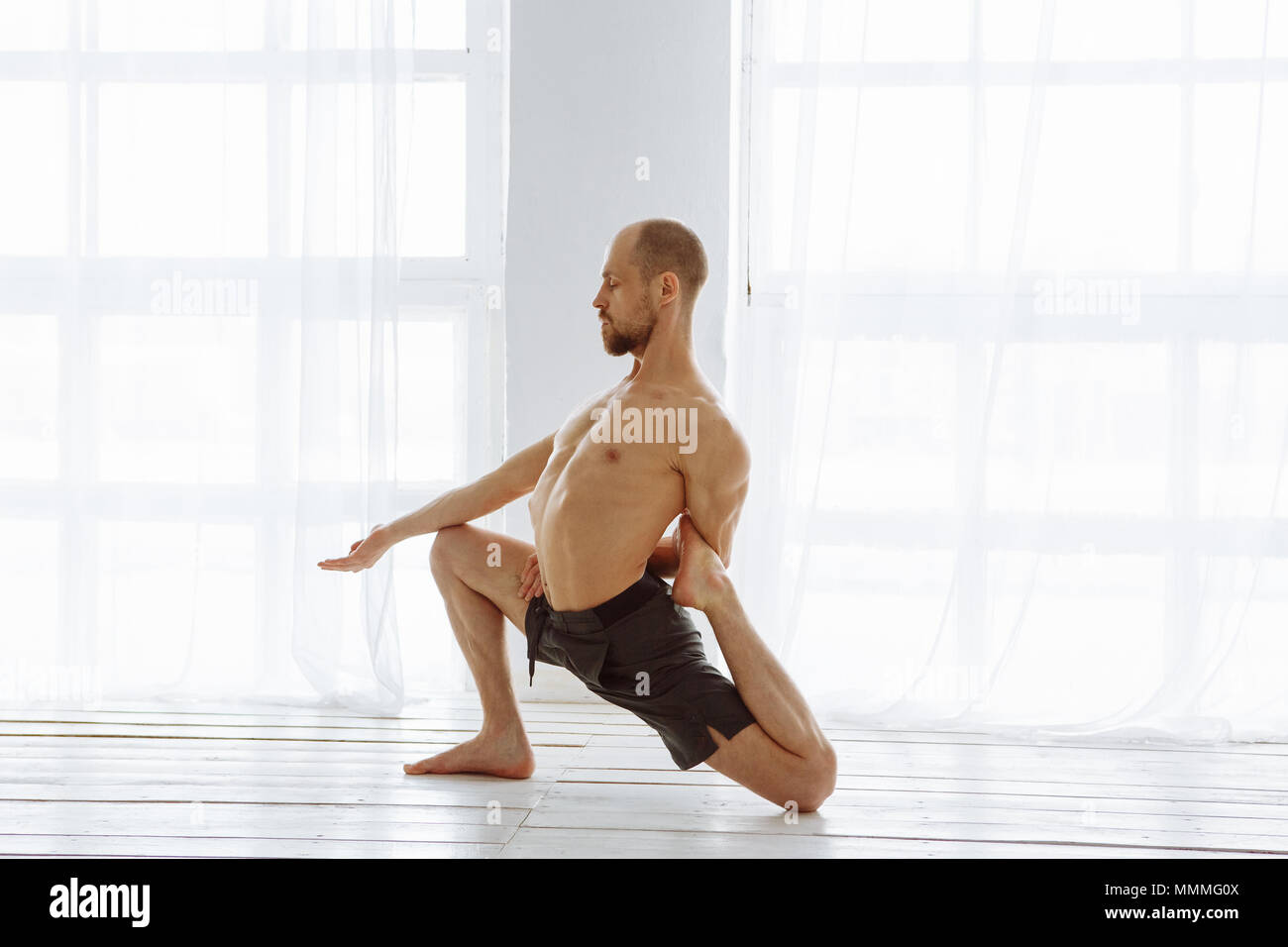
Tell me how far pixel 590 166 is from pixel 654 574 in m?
1.38

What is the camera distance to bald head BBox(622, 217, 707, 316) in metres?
2.01

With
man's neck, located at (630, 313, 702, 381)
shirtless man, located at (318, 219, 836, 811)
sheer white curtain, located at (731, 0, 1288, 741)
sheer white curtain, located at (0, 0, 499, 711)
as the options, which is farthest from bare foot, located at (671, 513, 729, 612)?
sheer white curtain, located at (0, 0, 499, 711)

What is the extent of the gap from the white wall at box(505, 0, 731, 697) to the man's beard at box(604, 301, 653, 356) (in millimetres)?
925

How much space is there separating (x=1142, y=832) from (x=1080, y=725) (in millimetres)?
969

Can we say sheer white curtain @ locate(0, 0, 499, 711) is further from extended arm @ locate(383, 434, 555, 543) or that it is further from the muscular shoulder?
Result: the muscular shoulder

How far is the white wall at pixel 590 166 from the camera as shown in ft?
9.78

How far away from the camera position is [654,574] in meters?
2.12

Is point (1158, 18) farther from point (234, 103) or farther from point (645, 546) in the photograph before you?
point (234, 103)

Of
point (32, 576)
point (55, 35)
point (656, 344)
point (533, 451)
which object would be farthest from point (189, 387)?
point (656, 344)

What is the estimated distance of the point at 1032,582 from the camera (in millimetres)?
2811

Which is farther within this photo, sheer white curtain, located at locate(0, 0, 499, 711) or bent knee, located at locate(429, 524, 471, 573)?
sheer white curtain, located at locate(0, 0, 499, 711)

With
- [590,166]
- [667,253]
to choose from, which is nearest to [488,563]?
[667,253]

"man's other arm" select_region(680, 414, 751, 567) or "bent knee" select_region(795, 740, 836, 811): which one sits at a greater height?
"man's other arm" select_region(680, 414, 751, 567)

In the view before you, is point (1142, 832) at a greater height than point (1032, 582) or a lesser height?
lesser
